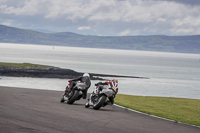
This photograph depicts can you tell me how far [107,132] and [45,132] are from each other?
6.85ft

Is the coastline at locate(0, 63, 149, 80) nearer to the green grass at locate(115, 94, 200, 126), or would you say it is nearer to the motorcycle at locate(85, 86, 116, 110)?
the green grass at locate(115, 94, 200, 126)

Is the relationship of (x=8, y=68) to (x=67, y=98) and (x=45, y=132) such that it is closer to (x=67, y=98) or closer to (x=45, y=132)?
(x=67, y=98)

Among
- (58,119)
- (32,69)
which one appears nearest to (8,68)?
(32,69)

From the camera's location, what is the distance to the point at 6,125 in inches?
423

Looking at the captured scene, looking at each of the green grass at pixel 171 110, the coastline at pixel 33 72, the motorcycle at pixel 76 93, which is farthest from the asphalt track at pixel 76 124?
the coastline at pixel 33 72

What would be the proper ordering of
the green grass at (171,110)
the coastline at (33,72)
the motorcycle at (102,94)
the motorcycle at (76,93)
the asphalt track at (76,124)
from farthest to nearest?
the coastline at (33,72)
the motorcycle at (76,93)
the green grass at (171,110)
the motorcycle at (102,94)
the asphalt track at (76,124)

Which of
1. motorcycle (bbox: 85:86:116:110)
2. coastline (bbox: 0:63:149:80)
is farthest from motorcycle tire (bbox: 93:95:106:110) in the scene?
coastline (bbox: 0:63:149:80)

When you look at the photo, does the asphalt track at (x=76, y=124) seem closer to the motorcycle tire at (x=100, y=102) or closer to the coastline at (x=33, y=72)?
the motorcycle tire at (x=100, y=102)

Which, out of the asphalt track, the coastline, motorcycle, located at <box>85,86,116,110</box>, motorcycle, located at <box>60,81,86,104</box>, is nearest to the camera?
Answer: the asphalt track

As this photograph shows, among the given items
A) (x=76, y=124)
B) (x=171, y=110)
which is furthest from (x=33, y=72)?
(x=76, y=124)

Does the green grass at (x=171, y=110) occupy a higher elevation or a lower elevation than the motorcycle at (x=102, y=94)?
lower

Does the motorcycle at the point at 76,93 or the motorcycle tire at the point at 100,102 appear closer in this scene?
the motorcycle tire at the point at 100,102

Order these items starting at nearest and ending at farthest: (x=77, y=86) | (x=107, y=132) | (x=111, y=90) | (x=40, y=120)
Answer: (x=107, y=132), (x=40, y=120), (x=111, y=90), (x=77, y=86)

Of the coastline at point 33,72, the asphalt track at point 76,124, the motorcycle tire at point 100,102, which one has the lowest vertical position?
the asphalt track at point 76,124
